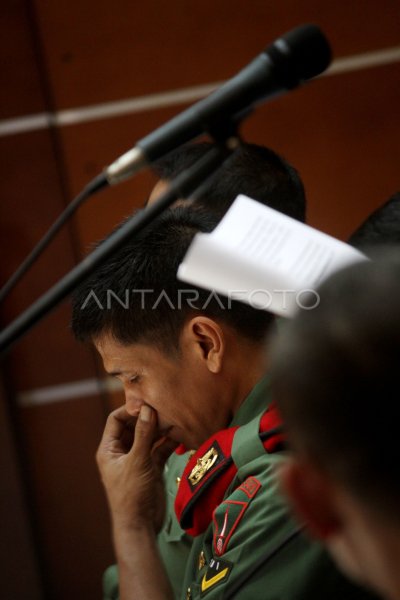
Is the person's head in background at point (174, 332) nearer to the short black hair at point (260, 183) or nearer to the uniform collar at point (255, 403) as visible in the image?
the uniform collar at point (255, 403)

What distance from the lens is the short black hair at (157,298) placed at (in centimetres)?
115

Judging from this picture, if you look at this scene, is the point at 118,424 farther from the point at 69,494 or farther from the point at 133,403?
the point at 69,494

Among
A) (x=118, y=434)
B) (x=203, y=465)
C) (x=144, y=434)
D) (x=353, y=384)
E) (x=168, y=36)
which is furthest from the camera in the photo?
(x=168, y=36)

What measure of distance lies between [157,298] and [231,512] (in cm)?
35

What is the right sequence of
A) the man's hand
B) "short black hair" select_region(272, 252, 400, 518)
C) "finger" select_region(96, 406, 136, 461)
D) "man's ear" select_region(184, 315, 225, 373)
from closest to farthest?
"short black hair" select_region(272, 252, 400, 518)
"man's ear" select_region(184, 315, 225, 373)
the man's hand
"finger" select_region(96, 406, 136, 461)

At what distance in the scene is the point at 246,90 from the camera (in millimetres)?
679

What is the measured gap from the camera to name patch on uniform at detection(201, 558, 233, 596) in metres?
0.98

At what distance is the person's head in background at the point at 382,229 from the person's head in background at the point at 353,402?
1.46 feet

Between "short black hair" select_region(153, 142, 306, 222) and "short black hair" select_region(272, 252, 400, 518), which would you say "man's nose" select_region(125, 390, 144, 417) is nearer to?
"short black hair" select_region(153, 142, 306, 222)

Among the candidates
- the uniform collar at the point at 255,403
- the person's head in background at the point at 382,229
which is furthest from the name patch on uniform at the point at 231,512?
the person's head in background at the point at 382,229

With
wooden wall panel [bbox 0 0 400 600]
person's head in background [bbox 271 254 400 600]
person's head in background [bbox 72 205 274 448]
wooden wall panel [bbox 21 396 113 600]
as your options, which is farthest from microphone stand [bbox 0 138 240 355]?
wooden wall panel [bbox 21 396 113 600]

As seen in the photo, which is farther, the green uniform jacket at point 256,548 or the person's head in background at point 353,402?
the green uniform jacket at point 256,548

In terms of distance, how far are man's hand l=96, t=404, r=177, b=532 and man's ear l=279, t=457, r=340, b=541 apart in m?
0.68

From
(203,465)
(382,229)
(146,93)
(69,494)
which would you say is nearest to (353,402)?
(382,229)
